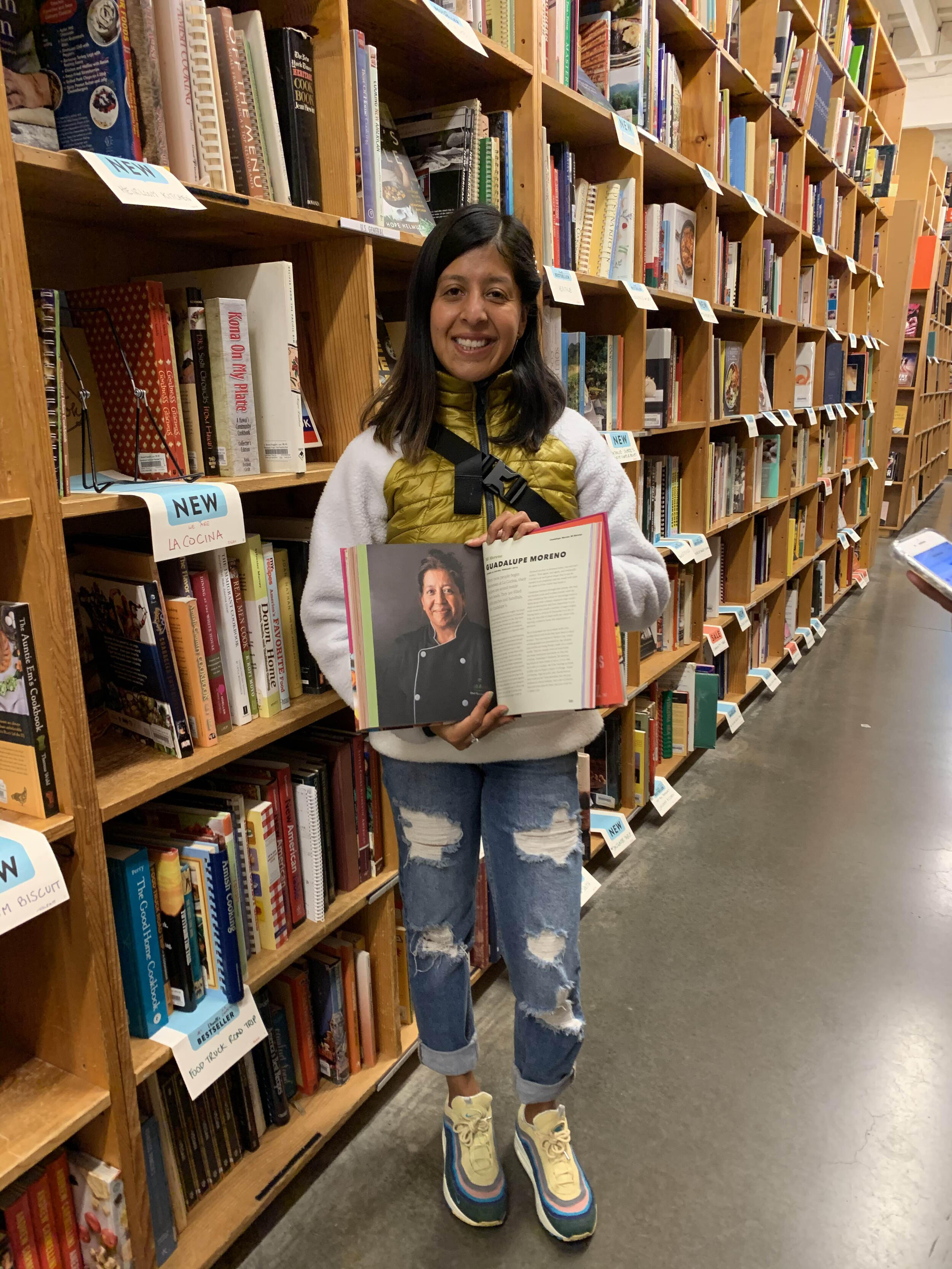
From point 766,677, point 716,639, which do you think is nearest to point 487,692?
point 716,639

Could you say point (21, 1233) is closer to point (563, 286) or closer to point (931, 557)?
point (931, 557)

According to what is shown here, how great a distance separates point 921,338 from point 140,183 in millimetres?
7357

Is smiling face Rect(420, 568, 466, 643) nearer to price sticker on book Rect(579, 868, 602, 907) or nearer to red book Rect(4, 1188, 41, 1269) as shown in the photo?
red book Rect(4, 1188, 41, 1269)

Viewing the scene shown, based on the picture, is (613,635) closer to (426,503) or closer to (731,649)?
(426,503)

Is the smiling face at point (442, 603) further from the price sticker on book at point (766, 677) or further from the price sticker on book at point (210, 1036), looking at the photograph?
the price sticker on book at point (766, 677)

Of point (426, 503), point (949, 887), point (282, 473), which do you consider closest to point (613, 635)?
point (426, 503)

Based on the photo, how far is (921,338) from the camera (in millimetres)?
6910

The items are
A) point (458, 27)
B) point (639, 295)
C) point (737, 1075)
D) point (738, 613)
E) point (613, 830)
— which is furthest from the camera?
point (738, 613)

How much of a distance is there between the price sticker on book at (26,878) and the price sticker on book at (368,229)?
36.4 inches

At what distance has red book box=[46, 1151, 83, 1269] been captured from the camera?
1.10 m

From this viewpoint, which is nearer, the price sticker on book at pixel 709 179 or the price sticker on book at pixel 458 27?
the price sticker on book at pixel 458 27

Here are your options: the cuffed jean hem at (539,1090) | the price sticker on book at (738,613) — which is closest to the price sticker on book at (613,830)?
the cuffed jean hem at (539,1090)

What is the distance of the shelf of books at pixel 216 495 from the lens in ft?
3.26

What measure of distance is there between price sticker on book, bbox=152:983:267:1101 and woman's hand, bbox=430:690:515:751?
499 millimetres
